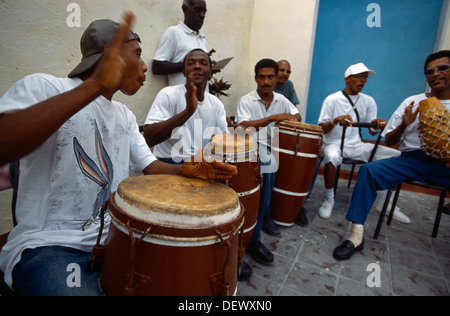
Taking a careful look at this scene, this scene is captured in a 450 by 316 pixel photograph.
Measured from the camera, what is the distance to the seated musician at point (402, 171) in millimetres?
2693

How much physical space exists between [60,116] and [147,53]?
2385 millimetres

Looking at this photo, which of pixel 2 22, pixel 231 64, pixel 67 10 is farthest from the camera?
pixel 231 64

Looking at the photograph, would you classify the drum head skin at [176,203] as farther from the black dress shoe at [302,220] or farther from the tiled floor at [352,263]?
the black dress shoe at [302,220]

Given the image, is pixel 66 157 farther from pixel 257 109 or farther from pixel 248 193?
pixel 257 109

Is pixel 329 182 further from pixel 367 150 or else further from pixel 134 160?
pixel 134 160

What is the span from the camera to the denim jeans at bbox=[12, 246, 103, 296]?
39.4 inches

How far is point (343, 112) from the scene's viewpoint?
3805mm

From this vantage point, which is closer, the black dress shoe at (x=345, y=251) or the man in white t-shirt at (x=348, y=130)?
the black dress shoe at (x=345, y=251)

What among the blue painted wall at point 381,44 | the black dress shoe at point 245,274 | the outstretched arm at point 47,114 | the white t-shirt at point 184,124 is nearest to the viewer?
the outstretched arm at point 47,114

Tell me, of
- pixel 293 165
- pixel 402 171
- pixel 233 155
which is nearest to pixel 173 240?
pixel 233 155

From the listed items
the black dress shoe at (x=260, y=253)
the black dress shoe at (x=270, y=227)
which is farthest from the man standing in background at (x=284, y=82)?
the black dress shoe at (x=260, y=253)

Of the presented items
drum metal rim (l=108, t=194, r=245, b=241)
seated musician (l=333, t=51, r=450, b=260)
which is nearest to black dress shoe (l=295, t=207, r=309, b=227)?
seated musician (l=333, t=51, r=450, b=260)

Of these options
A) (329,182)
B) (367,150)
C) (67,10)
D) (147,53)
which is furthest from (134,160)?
(367,150)

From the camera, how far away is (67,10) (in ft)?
6.70
